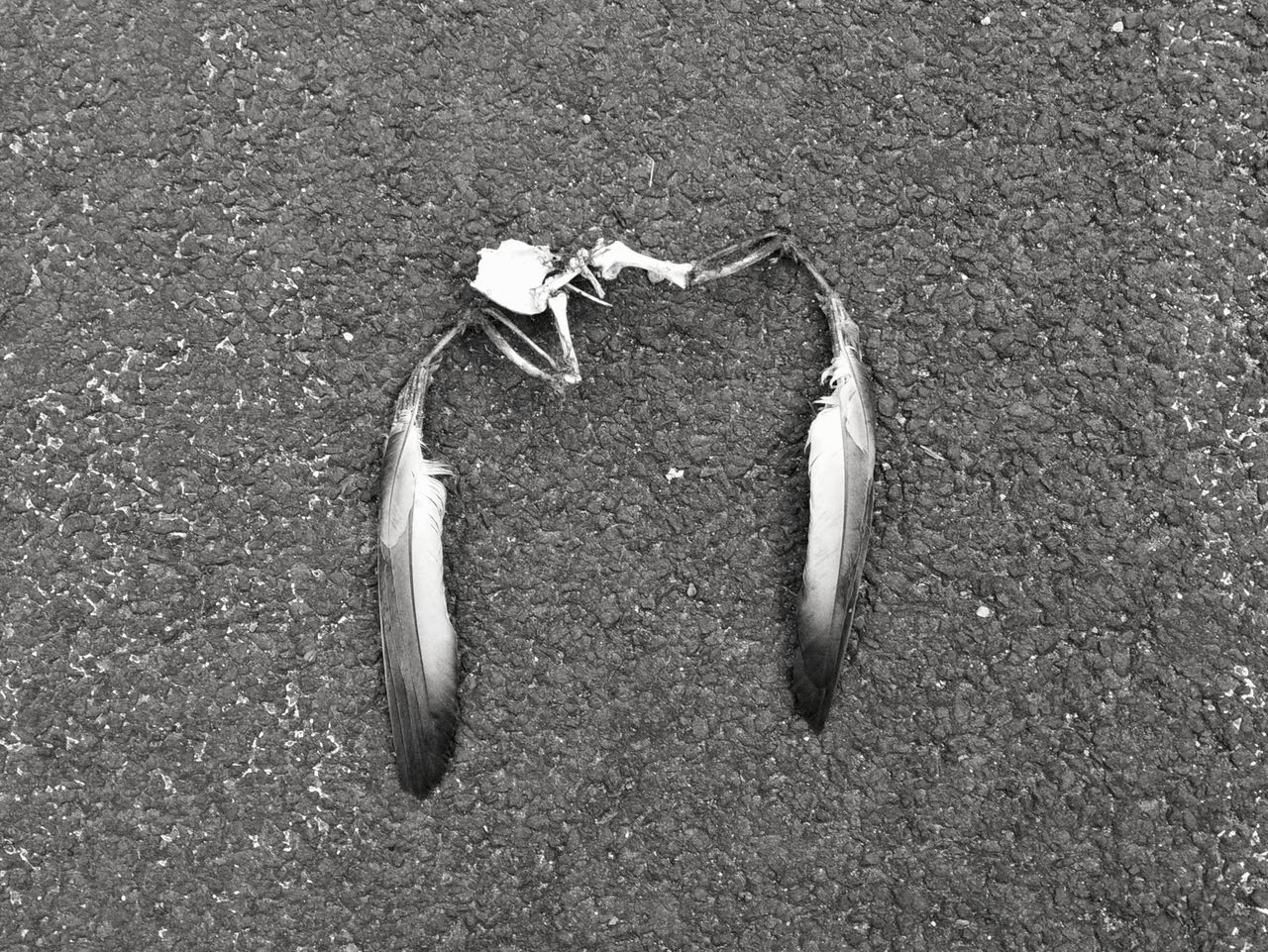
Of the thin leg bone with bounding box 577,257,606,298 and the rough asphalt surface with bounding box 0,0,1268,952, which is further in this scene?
the rough asphalt surface with bounding box 0,0,1268,952

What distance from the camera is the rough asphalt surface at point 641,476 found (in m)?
2.32

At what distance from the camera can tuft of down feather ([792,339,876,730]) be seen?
2.24 m

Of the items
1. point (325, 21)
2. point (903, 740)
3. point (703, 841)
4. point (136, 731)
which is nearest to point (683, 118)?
point (325, 21)

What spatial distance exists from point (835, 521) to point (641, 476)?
0.53 metres

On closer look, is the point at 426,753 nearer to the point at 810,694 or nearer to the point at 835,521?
the point at 810,694

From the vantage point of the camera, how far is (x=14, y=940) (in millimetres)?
2357

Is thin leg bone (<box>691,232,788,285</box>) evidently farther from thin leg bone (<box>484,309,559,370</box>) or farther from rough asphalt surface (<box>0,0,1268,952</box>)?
thin leg bone (<box>484,309,559,370</box>)

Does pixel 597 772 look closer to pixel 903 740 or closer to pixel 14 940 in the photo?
pixel 903 740

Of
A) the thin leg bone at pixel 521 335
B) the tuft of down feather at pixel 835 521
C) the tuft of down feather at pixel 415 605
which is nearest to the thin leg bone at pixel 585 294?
the thin leg bone at pixel 521 335

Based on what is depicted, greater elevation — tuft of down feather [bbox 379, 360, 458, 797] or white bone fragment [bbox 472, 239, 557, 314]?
white bone fragment [bbox 472, 239, 557, 314]

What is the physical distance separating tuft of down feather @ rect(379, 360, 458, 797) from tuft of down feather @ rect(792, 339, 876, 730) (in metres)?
0.97

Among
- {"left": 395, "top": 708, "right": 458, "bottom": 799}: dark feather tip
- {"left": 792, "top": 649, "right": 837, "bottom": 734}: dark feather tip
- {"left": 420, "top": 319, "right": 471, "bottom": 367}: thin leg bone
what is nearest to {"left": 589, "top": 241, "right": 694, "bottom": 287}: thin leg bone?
{"left": 420, "top": 319, "right": 471, "bottom": 367}: thin leg bone

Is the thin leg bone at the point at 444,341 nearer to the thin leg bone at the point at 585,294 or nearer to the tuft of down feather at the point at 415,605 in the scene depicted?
the tuft of down feather at the point at 415,605

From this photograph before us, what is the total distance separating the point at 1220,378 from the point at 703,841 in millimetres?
1883
